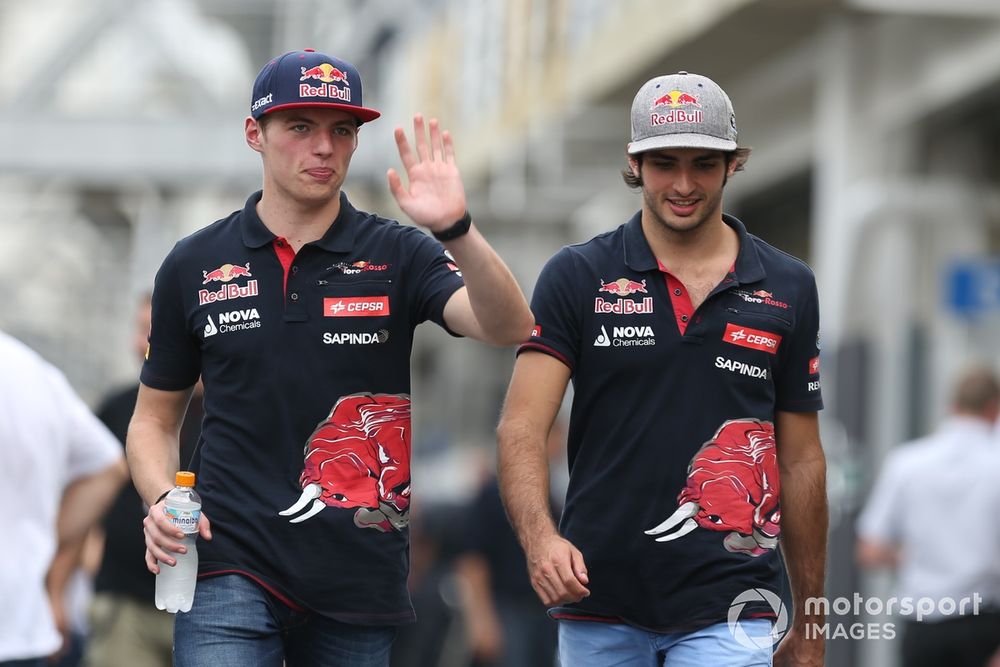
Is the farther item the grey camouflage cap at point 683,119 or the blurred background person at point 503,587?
the blurred background person at point 503,587

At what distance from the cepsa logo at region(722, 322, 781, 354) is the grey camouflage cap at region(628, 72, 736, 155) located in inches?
20.1

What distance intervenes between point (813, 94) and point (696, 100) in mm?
11886

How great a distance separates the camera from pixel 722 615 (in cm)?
532

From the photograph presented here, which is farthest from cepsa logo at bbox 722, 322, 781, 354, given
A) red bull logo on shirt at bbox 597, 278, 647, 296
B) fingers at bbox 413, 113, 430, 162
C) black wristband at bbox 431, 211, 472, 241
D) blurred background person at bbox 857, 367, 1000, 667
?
blurred background person at bbox 857, 367, 1000, 667

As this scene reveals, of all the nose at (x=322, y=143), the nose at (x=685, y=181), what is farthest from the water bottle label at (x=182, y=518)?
the nose at (x=685, y=181)

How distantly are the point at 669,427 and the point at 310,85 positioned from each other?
4.52 feet

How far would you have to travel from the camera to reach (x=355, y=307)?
5.32 meters

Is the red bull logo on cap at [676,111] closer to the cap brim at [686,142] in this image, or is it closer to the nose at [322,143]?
the cap brim at [686,142]

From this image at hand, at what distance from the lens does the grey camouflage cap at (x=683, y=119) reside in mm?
5391

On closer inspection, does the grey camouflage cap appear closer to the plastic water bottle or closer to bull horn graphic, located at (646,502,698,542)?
bull horn graphic, located at (646,502,698,542)

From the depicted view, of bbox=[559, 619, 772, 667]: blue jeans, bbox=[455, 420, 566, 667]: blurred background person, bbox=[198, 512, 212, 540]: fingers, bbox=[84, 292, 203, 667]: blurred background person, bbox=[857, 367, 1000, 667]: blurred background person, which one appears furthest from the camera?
bbox=[455, 420, 566, 667]: blurred background person

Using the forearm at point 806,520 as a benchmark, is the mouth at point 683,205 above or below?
above

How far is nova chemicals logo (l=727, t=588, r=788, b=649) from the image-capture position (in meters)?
5.30

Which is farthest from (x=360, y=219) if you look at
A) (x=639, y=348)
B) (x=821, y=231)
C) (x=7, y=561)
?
→ (x=821, y=231)
